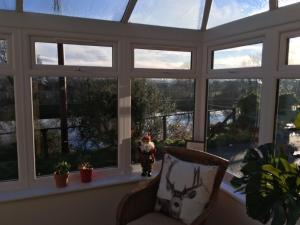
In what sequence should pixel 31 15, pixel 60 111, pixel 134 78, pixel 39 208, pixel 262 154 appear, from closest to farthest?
pixel 262 154, pixel 31 15, pixel 39 208, pixel 60 111, pixel 134 78

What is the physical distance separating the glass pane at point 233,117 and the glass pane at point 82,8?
1.31 meters

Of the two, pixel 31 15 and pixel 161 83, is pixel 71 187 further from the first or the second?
pixel 31 15

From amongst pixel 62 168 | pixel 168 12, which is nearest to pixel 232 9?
pixel 168 12

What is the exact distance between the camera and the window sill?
2.36 metres

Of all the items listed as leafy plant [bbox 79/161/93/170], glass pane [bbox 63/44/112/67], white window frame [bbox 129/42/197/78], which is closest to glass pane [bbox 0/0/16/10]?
glass pane [bbox 63/44/112/67]

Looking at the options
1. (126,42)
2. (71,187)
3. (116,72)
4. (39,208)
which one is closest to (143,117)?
(116,72)

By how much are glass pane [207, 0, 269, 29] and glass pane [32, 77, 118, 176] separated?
1.26 meters

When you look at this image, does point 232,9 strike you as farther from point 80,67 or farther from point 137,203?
point 137,203

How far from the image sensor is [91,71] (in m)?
2.60

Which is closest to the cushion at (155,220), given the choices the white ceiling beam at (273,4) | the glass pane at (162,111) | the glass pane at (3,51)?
the glass pane at (162,111)

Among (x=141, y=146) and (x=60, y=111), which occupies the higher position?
(x=60, y=111)

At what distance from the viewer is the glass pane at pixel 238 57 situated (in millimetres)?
2348

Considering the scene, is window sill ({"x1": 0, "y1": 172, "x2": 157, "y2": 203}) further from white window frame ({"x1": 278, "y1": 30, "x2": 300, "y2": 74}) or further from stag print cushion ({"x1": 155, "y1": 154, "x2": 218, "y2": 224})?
white window frame ({"x1": 278, "y1": 30, "x2": 300, "y2": 74})

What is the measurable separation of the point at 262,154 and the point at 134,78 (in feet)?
5.19
